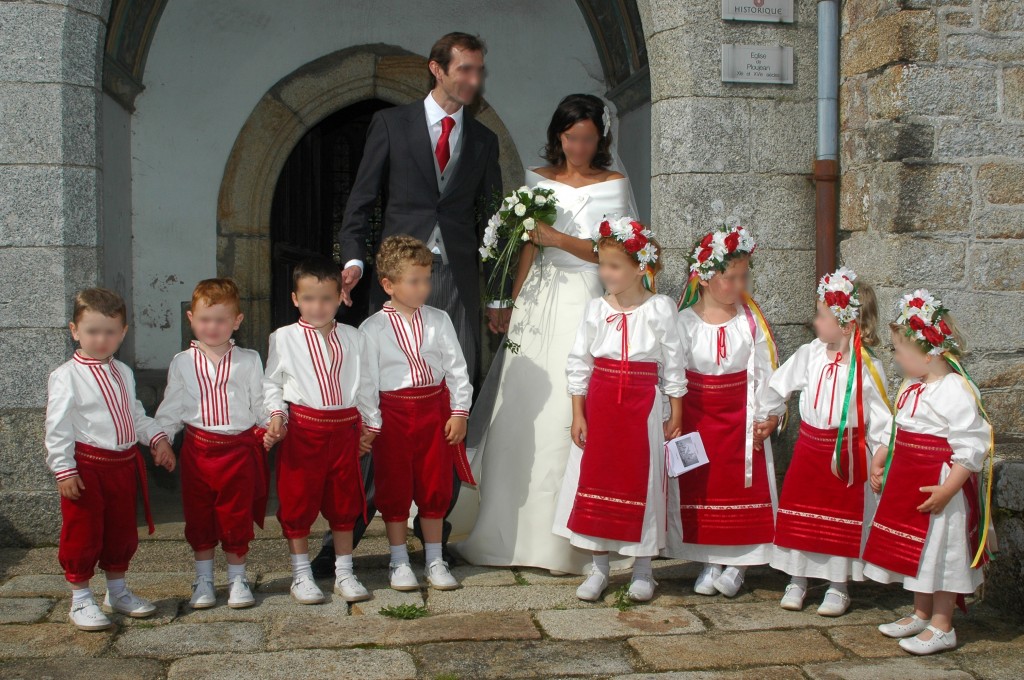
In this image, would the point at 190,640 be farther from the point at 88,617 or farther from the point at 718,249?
the point at 718,249

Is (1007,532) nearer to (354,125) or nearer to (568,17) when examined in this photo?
(568,17)

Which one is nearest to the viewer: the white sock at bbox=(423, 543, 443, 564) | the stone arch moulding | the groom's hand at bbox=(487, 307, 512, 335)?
the white sock at bbox=(423, 543, 443, 564)

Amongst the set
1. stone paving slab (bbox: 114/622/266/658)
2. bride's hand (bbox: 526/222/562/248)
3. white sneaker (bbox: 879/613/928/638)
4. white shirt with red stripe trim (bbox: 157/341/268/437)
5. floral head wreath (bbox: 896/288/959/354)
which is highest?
bride's hand (bbox: 526/222/562/248)

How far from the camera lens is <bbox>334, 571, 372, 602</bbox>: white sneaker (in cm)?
390

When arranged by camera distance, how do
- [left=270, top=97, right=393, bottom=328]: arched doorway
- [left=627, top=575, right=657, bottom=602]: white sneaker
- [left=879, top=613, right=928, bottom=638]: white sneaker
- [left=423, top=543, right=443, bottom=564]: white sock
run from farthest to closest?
[left=270, top=97, right=393, bottom=328]: arched doorway, [left=423, top=543, right=443, bottom=564]: white sock, [left=627, top=575, right=657, bottom=602]: white sneaker, [left=879, top=613, right=928, bottom=638]: white sneaker

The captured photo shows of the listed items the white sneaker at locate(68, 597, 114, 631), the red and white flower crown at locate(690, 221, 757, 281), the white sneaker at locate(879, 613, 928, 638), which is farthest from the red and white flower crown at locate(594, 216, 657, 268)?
the white sneaker at locate(68, 597, 114, 631)

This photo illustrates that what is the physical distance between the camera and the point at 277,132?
7.02 metres

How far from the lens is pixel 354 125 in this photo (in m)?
8.63

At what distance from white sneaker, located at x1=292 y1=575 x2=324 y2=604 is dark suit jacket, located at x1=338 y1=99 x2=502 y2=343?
1.16 metres

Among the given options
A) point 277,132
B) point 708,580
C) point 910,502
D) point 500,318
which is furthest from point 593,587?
point 277,132

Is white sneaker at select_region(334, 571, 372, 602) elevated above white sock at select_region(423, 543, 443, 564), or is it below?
below

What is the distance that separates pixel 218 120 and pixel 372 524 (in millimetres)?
3140

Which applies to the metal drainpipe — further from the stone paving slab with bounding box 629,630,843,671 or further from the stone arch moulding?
the stone arch moulding

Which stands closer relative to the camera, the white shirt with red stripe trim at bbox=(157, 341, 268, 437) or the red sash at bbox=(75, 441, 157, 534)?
the red sash at bbox=(75, 441, 157, 534)
